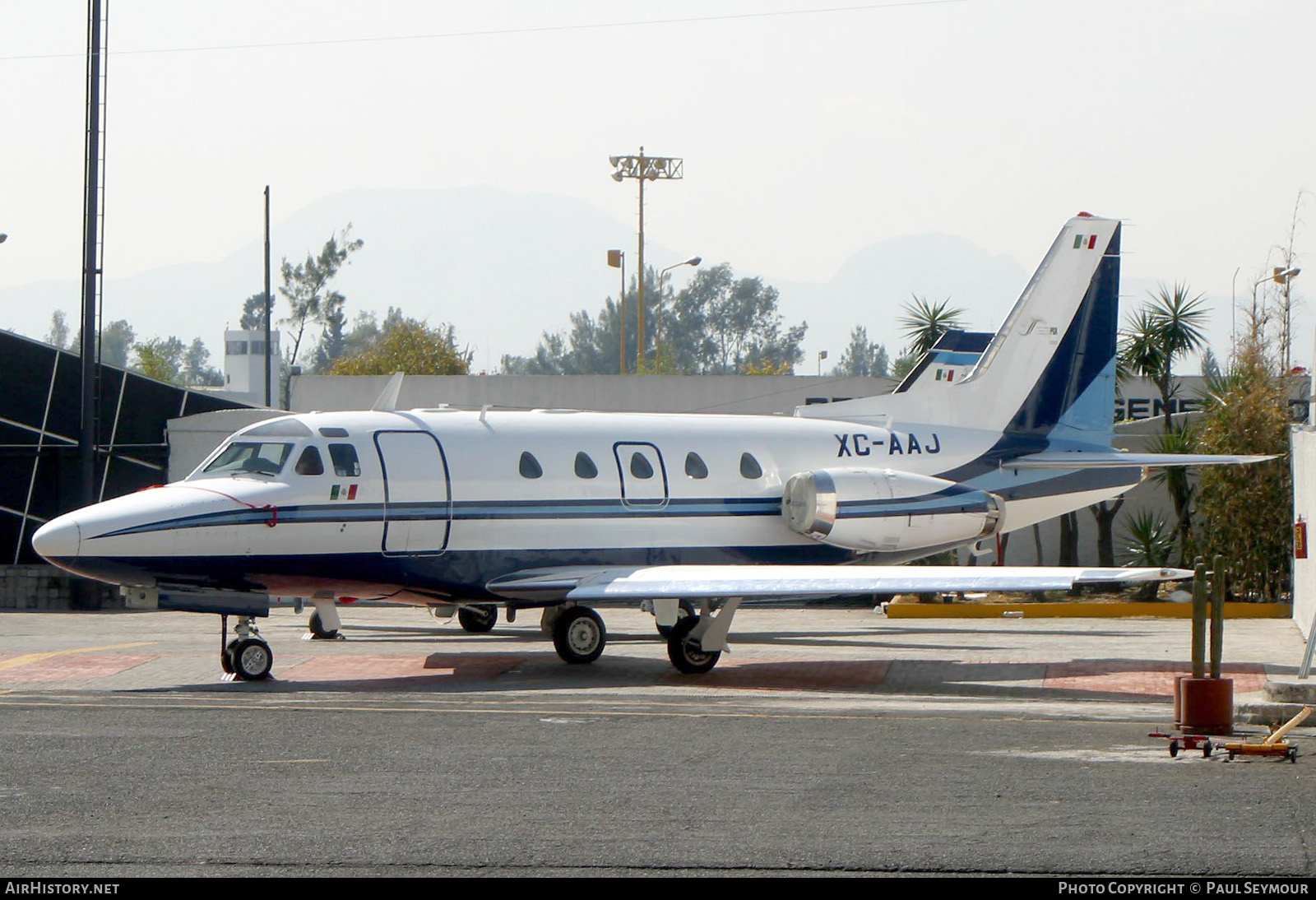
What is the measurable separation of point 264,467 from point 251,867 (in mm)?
10105

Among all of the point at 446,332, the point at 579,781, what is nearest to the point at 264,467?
the point at 579,781

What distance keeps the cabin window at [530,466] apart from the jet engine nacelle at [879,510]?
11.2ft

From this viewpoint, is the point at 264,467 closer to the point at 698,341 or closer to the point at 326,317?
the point at 326,317

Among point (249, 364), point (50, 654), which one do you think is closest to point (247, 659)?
point (50, 654)

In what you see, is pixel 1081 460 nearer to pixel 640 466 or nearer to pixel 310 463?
pixel 640 466

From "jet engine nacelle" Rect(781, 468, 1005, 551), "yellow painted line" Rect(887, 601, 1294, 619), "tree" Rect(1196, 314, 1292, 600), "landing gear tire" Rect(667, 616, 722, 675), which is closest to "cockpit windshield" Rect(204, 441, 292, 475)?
"landing gear tire" Rect(667, 616, 722, 675)

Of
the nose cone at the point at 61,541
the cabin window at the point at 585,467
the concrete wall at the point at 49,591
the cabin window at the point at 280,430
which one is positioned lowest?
the concrete wall at the point at 49,591

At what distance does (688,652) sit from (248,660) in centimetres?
458

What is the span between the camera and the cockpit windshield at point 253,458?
679 inches

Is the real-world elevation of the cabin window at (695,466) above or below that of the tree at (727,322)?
below

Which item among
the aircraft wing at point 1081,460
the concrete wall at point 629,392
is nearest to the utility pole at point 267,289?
the concrete wall at point 629,392

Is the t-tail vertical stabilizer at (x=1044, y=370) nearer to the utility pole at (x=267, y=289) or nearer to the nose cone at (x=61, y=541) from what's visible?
the nose cone at (x=61, y=541)

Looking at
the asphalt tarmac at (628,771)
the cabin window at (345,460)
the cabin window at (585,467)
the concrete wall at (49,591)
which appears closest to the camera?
the asphalt tarmac at (628,771)

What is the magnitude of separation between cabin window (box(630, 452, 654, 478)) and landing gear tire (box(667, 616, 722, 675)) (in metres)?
2.36
